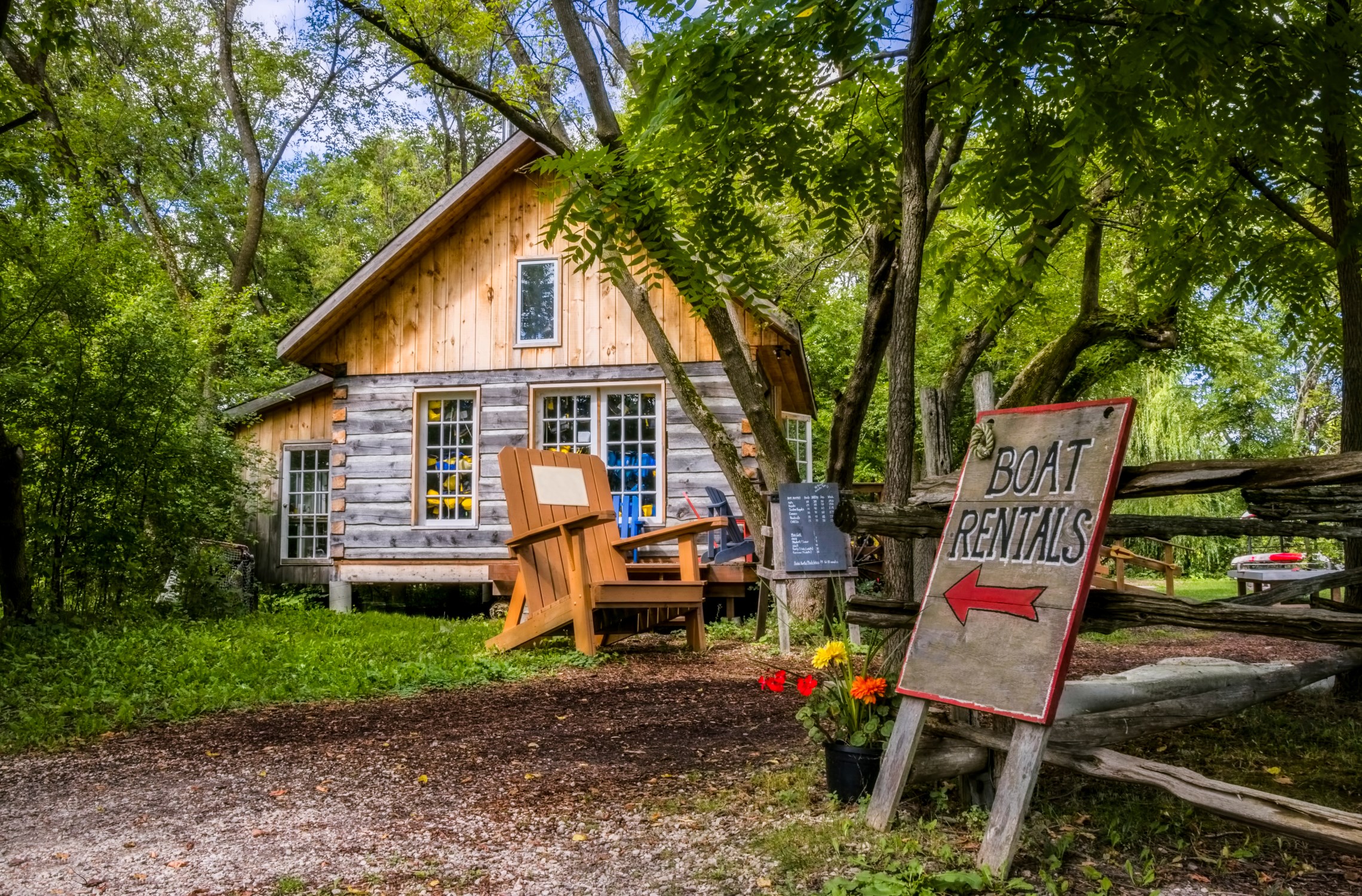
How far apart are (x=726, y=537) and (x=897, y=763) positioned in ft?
19.9

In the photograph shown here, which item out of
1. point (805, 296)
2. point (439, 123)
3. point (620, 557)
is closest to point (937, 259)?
point (805, 296)

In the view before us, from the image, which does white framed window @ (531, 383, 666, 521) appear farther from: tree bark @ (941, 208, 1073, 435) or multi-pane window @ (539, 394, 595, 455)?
tree bark @ (941, 208, 1073, 435)

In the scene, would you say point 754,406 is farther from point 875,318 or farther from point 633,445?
point 633,445

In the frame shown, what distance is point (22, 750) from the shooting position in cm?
416

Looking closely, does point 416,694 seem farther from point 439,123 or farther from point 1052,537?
point 439,123

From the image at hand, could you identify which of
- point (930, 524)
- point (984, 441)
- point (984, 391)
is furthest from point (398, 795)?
point (984, 391)

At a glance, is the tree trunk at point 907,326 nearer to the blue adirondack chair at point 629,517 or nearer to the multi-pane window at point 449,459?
the blue adirondack chair at point 629,517

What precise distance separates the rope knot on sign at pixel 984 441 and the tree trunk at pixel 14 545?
6923 mm

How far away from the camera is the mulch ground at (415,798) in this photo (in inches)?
103

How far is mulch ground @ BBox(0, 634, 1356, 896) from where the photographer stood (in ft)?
8.59

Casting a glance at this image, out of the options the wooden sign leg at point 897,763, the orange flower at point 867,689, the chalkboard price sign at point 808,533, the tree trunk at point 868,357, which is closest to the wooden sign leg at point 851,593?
the chalkboard price sign at point 808,533

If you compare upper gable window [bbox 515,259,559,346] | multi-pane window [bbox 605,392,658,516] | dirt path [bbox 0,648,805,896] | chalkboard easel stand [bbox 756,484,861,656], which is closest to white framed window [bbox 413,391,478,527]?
upper gable window [bbox 515,259,559,346]

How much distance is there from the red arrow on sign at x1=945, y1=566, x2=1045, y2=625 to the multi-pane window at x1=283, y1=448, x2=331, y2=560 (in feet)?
35.7

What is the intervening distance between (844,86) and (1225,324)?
390 inches
